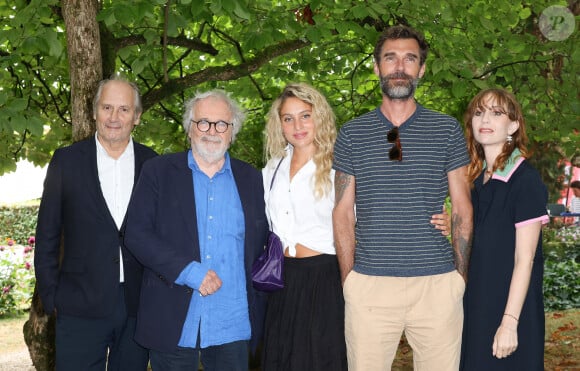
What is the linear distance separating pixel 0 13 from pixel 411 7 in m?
3.79

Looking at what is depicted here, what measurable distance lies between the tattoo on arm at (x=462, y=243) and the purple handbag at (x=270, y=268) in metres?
0.97

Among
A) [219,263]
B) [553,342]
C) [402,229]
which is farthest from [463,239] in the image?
[553,342]

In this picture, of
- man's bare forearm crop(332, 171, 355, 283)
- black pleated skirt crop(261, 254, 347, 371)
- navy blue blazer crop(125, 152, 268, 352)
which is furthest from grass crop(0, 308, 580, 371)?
navy blue blazer crop(125, 152, 268, 352)

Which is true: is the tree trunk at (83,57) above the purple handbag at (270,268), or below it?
above

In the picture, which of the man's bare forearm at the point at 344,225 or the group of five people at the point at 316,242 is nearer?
the group of five people at the point at 316,242

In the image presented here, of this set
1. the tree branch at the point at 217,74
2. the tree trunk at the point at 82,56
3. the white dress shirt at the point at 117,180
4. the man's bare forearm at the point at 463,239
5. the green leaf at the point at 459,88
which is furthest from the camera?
the tree branch at the point at 217,74

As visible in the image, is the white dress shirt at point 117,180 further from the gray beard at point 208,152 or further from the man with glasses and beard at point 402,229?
the man with glasses and beard at point 402,229

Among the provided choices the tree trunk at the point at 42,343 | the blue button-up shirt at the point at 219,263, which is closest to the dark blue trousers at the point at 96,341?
the blue button-up shirt at the point at 219,263

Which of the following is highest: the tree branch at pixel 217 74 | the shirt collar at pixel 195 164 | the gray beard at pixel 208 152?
the tree branch at pixel 217 74

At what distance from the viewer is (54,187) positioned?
3.67m

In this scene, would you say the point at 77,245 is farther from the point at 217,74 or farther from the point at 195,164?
the point at 217,74

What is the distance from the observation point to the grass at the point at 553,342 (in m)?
7.59

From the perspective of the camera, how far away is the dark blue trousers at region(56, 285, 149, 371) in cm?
366

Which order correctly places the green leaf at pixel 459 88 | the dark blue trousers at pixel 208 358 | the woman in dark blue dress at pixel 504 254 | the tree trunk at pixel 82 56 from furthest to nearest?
1. the green leaf at pixel 459 88
2. the tree trunk at pixel 82 56
3. the dark blue trousers at pixel 208 358
4. the woman in dark blue dress at pixel 504 254
